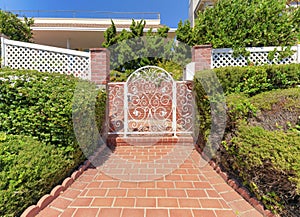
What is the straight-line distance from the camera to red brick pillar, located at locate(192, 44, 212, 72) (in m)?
4.12

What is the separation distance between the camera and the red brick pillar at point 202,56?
412 centimetres

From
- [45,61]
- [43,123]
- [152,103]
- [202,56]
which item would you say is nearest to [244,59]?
[202,56]

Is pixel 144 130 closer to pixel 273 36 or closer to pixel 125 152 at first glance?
pixel 125 152

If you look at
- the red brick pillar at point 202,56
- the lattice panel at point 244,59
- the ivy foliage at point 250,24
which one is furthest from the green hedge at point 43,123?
the ivy foliage at point 250,24

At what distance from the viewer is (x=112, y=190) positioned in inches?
99.3

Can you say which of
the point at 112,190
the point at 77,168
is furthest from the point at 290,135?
the point at 77,168

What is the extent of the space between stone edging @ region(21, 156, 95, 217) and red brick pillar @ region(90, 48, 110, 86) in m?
2.19

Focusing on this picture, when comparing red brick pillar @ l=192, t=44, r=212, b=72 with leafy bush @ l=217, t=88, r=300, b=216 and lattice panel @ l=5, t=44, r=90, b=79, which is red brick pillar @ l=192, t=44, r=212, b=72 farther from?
lattice panel @ l=5, t=44, r=90, b=79

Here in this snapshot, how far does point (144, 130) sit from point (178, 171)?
1888mm

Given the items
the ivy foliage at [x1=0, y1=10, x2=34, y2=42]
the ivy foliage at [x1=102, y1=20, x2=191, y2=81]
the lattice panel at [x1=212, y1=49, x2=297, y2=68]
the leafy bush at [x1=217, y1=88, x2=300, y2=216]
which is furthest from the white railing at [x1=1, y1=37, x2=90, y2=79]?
the leafy bush at [x1=217, y1=88, x2=300, y2=216]

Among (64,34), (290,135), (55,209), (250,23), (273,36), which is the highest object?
(64,34)

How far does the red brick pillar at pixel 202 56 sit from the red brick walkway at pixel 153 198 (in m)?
2.50

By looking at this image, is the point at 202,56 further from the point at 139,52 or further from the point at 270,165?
the point at 139,52

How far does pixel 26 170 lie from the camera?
2.12 m
